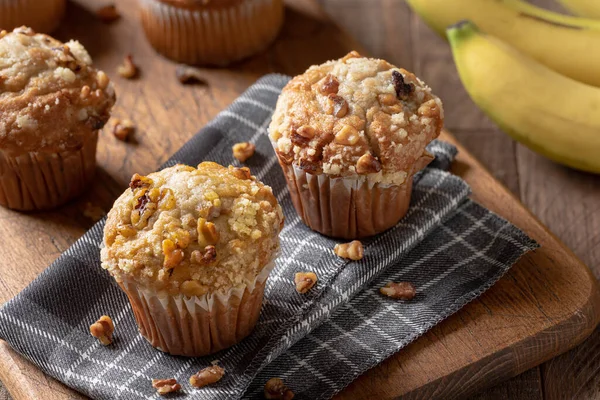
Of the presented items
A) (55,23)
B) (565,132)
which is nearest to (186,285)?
(565,132)

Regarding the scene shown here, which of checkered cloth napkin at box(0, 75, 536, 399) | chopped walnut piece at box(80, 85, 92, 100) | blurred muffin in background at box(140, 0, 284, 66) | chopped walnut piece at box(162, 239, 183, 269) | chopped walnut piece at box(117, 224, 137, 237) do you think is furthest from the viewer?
blurred muffin in background at box(140, 0, 284, 66)

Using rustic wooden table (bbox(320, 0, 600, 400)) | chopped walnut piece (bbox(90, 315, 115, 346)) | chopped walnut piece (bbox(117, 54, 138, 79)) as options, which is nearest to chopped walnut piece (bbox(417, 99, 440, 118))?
rustic wooden table (bbox(320, 0, 600, 400))

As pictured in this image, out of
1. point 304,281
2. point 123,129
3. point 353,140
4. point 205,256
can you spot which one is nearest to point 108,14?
point 123,129

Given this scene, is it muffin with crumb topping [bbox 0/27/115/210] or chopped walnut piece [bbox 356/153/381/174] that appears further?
muffin with crumb topping [bbox 0/27/115/210]

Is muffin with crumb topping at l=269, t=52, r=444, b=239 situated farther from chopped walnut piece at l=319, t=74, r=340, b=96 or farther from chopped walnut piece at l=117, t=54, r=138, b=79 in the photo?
chopped walnut piece at l=117, t=54, r=138, b=79

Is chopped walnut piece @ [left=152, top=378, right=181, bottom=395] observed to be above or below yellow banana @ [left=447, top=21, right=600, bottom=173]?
below

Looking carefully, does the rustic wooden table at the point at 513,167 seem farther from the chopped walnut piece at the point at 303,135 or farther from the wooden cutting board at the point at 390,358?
the chopped walnut piece at the point at 303,135
